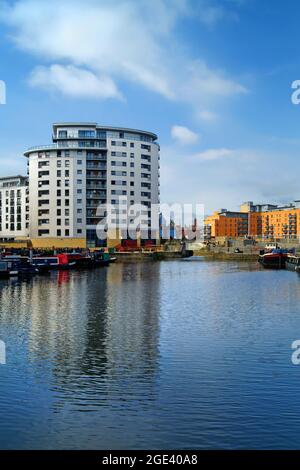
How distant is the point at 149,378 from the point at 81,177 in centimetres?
11939

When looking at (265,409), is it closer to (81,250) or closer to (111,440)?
(111,440)

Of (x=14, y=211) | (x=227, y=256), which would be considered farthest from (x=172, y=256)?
(x=14, y=211)

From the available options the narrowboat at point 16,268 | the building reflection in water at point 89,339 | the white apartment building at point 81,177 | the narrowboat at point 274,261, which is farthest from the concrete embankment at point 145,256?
the building reflection in water at point 89,339

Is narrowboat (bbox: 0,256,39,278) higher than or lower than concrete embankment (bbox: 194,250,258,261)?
higher

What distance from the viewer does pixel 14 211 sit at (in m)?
173

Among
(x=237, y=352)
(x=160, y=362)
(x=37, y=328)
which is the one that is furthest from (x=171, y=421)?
(x=37, y=328)

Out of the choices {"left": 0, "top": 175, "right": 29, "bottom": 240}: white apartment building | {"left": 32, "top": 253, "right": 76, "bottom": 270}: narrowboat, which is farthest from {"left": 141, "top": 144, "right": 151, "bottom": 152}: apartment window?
{"left": 32, "top": 253, "right": 76, "bottom": 270}: narrowboat

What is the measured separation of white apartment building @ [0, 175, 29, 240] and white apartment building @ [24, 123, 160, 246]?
1182 inches

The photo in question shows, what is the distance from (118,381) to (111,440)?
5.41m

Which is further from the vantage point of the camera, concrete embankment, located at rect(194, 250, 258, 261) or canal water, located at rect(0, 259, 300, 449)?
concrete embankment, located at rect(194, 250, 258, 261)

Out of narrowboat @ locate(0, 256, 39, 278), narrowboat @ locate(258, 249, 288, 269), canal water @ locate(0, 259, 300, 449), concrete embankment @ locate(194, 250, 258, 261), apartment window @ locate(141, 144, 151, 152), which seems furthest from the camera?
concrete embankment @ locate(194, 250, 258, 261)

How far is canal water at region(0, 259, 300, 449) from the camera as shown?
14.0m

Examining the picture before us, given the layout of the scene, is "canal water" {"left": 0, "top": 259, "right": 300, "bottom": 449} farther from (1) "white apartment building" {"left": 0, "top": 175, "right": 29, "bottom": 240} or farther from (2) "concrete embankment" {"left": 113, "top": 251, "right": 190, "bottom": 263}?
(1) "white apartment building" {"left": 0, "top": 175, "right": 29, "bottom": 240}

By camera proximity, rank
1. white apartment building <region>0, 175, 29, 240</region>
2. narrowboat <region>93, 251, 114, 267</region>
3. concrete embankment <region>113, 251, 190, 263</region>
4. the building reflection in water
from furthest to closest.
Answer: white apartment building <region>0, 175, 29, 240</region>
concrete embankment <region>113, 251, 190, 263</region>
narrowboat <region>93, 251, 114, 267</region>
the building reflection in water
